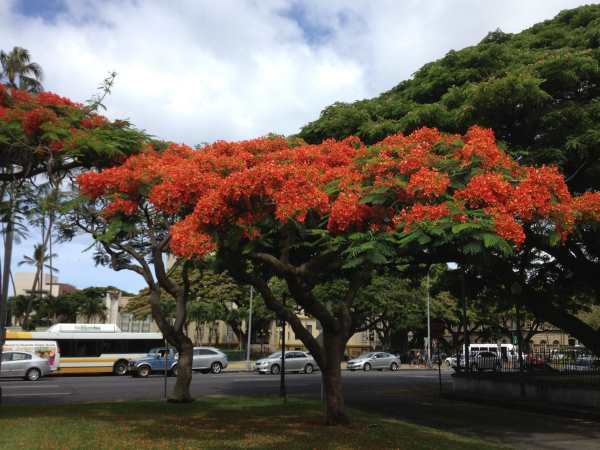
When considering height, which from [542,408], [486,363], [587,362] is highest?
[587,362]

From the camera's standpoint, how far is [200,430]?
10680 millimetres

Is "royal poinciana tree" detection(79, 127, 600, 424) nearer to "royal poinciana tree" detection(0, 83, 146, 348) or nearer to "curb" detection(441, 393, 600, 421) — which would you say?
"royal poinciana tree" detection(0, 83, 146, 348)

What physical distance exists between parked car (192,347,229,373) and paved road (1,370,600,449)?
783 centimetres

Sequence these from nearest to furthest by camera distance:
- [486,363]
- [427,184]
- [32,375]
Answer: [427,184], [486,363], [32,375]

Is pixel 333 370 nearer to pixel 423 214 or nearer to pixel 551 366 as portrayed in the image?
pixel 423 214

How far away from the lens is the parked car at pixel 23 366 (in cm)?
2641

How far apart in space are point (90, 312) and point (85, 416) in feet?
138

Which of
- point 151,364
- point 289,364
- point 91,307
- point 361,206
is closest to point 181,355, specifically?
point 361,206

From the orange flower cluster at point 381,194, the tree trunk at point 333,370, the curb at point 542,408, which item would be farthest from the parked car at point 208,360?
the orange flower cluster at point 381,194

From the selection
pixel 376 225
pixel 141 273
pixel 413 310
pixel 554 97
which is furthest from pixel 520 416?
pixel 413 310

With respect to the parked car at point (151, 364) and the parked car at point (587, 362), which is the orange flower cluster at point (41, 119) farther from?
the parked car at point (151, 364)

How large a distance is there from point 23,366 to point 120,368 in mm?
5667

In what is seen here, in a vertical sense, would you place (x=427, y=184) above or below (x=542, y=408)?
above

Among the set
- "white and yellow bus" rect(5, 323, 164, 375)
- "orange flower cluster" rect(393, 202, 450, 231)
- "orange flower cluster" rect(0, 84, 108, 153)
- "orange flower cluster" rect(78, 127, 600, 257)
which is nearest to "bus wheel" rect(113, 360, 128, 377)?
"white and yellow bus" rect(5, 323, 164, 375)
